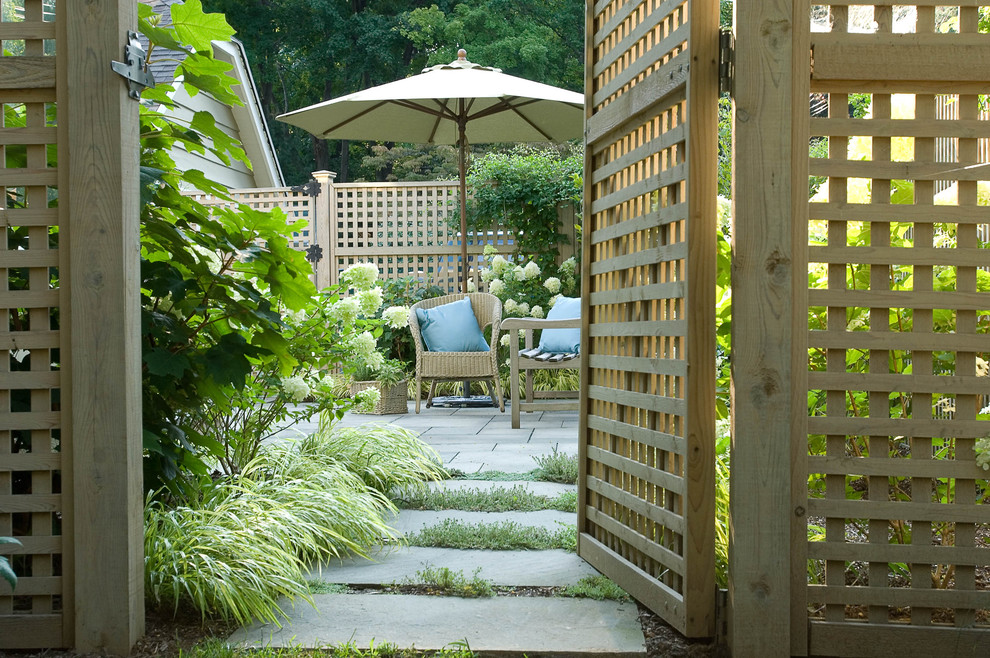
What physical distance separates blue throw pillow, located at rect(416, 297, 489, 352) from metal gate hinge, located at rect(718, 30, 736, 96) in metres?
4.90

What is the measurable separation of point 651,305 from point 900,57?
85cm

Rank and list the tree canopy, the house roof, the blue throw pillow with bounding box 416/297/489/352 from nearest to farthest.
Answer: the blue throw pillow with bounding box 416/297/489/352
the house roof
the tree canopy

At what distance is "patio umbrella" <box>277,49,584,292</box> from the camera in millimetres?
7070

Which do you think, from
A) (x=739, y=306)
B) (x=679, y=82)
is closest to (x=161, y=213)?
(x=679, y=82)

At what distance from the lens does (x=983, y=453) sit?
188 cm

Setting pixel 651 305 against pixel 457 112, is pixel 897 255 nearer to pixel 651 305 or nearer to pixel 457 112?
pixel 651 305

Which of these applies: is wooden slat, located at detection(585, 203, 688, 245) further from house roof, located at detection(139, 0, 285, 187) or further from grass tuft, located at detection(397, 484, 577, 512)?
house roof, located at detection(139, 0, 285, 187)

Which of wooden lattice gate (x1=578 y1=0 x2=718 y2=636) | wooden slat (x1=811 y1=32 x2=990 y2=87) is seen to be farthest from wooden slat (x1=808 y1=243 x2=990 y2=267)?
wooden slat (x1=811 y1=32 x2=990 y2=87)

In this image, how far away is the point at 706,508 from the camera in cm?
204

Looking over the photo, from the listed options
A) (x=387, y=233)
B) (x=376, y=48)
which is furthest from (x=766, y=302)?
(x=376, y=48)

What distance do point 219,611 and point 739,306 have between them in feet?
4.79

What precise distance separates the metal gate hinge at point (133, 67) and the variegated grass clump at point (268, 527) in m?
1.12

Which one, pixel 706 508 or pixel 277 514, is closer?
pixel 706 508

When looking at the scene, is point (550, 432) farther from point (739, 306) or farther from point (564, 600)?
point (739, 306)
